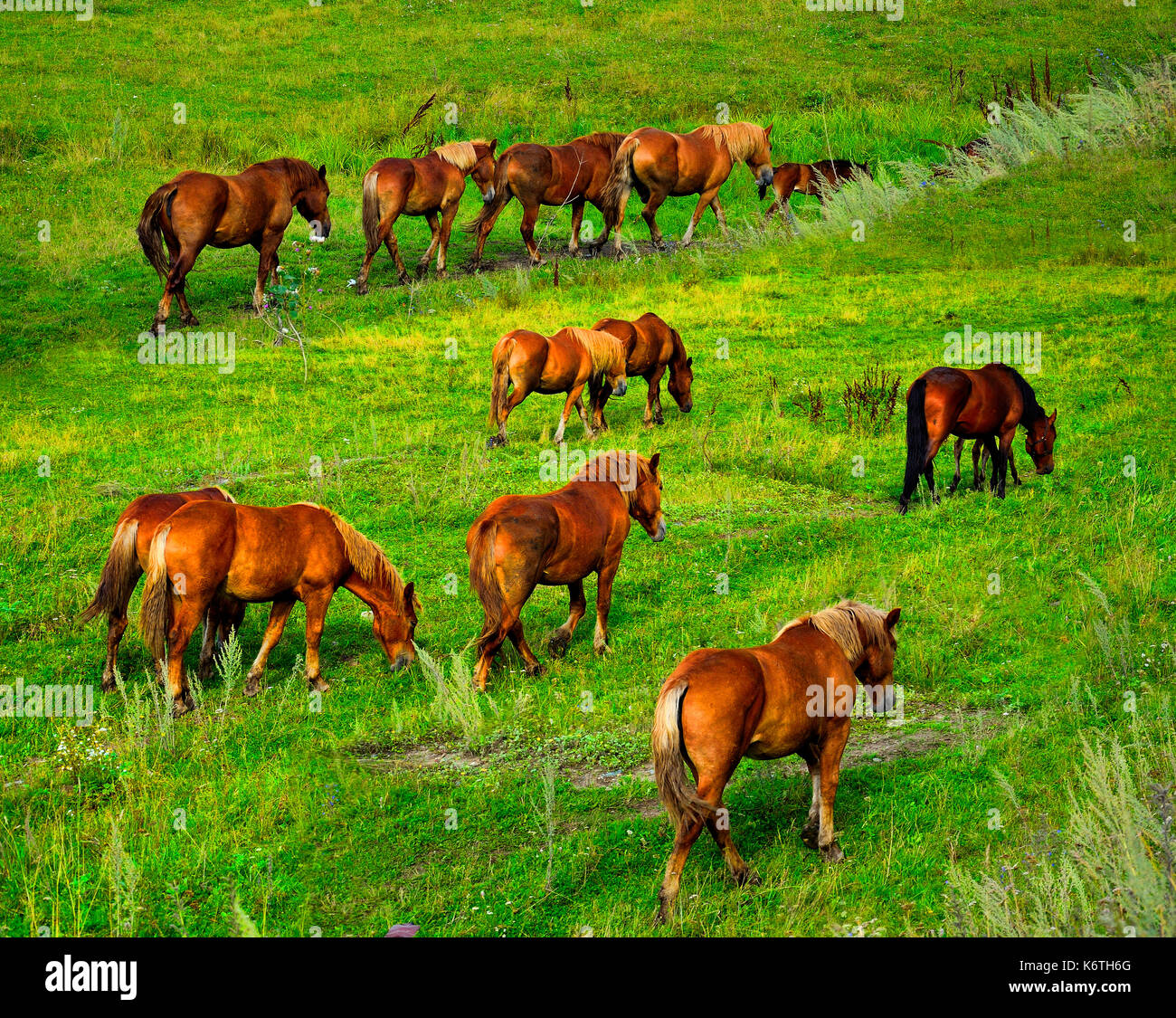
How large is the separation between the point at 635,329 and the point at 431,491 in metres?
3.93

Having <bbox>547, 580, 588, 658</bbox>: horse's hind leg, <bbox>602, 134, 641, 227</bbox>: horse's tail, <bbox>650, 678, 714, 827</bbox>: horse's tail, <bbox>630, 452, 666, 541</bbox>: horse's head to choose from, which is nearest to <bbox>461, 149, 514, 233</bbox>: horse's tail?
<bbox>602, 134, 641, 227</bbox>: horse's tail

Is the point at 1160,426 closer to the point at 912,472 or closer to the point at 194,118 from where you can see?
the point at 912,472

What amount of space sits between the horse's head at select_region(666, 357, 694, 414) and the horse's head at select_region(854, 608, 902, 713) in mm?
9613

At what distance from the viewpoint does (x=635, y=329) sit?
1638 centimetres

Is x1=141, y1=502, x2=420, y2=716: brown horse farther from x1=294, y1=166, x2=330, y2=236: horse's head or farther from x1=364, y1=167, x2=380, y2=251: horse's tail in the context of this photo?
x1=364, y1=167, x2=380, y2=251: horse's tail

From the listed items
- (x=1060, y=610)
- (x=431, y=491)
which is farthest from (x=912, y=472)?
(x=431, y=491)

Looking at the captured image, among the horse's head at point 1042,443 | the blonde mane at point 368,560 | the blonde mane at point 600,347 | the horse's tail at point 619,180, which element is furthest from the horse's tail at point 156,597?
the horse's tail at point 619,180

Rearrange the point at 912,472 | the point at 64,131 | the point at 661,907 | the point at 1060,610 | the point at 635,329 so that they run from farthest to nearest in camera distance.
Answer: the point at 64,131 < the point at 635,329 < the point at 912,472 < the point at 1060,610 < the point at 661,907

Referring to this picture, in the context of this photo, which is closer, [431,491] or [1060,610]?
[1060,610]

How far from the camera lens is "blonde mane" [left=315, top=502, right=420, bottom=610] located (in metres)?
10.1

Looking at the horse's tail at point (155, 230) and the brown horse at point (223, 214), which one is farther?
the brown horse at point (223, 214)

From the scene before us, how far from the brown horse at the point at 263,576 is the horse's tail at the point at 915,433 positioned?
5.67 metres

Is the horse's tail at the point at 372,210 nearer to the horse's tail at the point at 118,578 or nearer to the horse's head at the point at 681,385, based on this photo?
the horse's head at the point at 681,385

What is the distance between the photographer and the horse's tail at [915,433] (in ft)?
43.2
